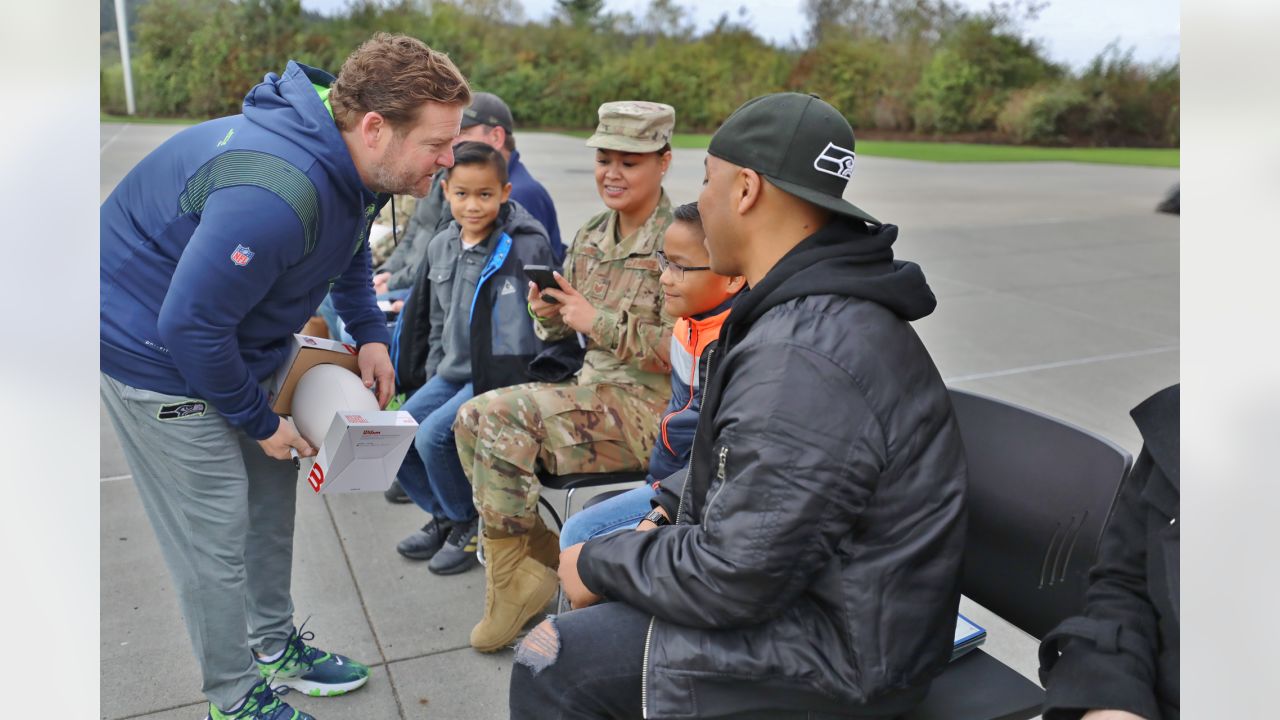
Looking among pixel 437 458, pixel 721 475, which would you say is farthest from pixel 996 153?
pixel 721 475

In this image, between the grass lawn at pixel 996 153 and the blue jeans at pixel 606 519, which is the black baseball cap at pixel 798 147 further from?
the grass lawn at pixel 996 153

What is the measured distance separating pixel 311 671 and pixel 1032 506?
2.11m

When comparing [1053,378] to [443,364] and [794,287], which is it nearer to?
[443,364]

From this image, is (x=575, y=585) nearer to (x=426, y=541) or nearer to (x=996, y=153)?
(x=426, y=541)

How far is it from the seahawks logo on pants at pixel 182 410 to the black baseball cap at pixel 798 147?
1421 millimetres

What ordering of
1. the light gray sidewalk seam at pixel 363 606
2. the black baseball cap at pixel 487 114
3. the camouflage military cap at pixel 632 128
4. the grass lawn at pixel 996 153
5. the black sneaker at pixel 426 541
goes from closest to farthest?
1. the light gray sidewalk seam at pixel 363 606
2. the camouflage military cap at pixel 632 128
3. the black sneaker at pixel 426 541
4. the black baseball cap at pixel 487 114
5. the grass lawn at pixel 996 153

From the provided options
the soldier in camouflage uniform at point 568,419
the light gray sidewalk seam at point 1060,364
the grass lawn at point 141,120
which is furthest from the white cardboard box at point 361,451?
the grass lawn at point 141,120

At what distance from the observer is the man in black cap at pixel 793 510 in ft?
5.41

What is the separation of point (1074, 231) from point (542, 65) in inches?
744

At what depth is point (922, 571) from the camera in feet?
5.72

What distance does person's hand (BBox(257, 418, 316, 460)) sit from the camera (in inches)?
99.1

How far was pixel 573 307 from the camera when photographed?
3.27 metres
